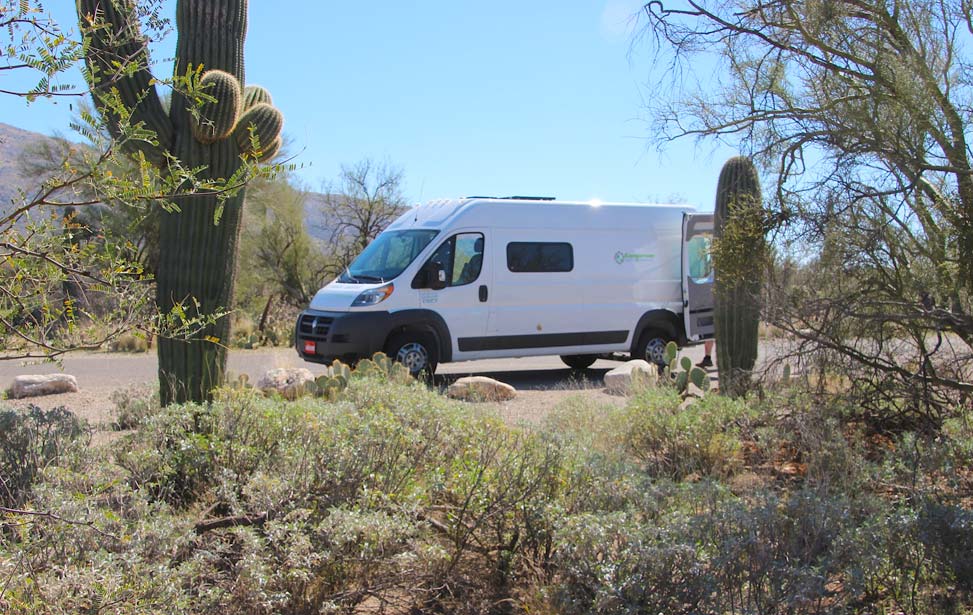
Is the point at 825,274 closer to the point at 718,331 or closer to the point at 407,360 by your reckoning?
the point at 718,331

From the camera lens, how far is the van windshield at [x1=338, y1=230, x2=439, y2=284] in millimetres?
11906

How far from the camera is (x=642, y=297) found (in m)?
13.7

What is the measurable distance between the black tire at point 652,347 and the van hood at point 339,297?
14.6 ft

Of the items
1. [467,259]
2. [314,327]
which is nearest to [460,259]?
[467,259]

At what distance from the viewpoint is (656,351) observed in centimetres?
1384

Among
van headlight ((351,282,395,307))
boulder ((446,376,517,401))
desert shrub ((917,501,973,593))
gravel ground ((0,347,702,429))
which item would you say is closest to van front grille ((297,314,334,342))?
van headlight ((351,282,395,307))

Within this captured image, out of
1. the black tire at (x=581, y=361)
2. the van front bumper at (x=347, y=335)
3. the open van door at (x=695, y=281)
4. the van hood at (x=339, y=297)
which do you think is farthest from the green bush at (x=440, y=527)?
Result: the black tire at (x=581, y=361)

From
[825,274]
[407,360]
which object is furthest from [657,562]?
[407,360]

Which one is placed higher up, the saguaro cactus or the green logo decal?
the green logo decal

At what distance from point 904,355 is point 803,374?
735 millimetres

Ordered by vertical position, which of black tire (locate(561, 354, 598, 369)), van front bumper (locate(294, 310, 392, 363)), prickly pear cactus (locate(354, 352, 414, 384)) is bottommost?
black tire (locate(561, 354, 598, 369))

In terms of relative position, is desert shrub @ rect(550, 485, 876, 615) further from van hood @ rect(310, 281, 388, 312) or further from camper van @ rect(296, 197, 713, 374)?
van hood @ rect(310, 281, 388, 312)

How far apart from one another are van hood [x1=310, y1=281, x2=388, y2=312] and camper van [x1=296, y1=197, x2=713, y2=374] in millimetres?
Result: 19

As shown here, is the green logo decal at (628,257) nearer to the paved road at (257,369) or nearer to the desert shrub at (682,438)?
the paved road at (257,369)
